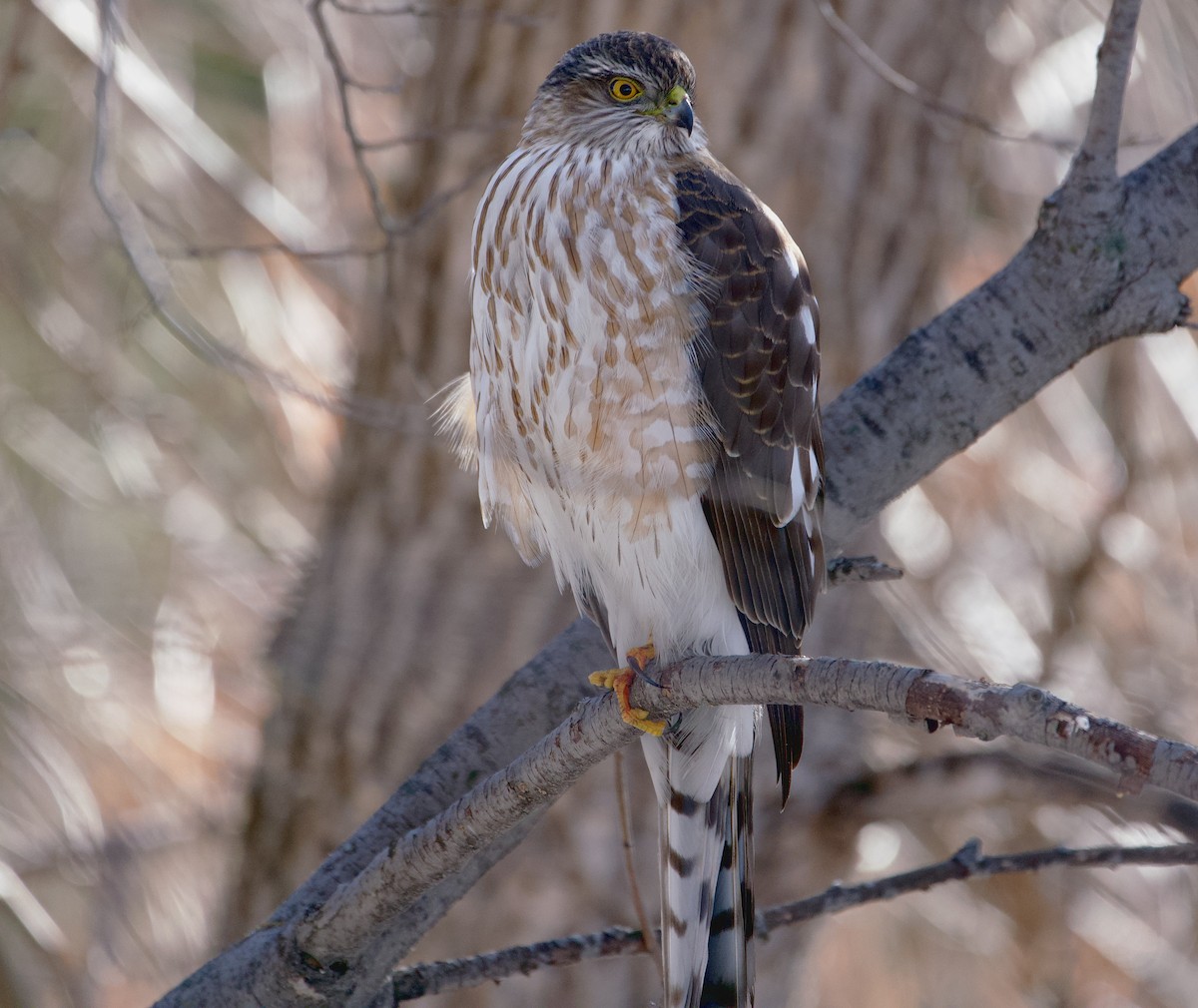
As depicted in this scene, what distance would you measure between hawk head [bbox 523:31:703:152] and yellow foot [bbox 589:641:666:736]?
121 centimetres

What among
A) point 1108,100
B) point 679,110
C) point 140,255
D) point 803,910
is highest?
point 679,110

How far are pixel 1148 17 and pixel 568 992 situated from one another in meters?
4.58

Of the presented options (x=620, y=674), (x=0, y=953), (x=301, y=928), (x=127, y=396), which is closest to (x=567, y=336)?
(x=620, y=674)

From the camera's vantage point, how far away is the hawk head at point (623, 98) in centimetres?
321

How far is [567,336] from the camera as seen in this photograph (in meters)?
2.84

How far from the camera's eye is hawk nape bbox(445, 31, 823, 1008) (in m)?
2.85

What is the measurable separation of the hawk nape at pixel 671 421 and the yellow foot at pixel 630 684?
0.04m

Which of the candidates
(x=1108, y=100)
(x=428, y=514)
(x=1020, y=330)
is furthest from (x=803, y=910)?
(x=428, y=514)

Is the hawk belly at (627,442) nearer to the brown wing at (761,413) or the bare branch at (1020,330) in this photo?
the brown wing at (761,413)

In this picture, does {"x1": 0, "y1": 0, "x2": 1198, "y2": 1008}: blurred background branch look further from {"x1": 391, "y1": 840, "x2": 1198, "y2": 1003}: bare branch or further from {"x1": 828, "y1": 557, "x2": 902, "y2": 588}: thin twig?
{"x1": 828, "y1": 557, "x2": 902, "y2": 588}: thin twig

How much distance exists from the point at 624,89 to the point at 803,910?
6.52ft

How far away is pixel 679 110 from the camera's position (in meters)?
3.24

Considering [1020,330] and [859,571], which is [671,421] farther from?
[1020,330]

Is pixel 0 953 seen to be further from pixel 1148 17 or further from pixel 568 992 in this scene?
pixel 1148 17
